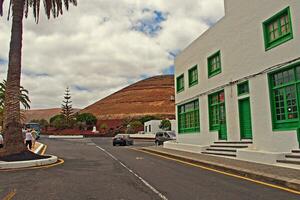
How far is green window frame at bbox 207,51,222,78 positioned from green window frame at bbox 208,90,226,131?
1291mm

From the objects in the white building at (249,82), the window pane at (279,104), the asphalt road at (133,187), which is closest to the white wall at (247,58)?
the white building at (249,82)

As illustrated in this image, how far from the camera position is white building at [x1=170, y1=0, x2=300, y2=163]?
12.8 meters

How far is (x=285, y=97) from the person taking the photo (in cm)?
1308

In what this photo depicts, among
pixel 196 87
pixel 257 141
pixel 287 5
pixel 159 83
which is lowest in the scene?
pixel 257 141

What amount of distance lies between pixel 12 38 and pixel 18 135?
183 inches

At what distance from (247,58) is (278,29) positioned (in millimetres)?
2398

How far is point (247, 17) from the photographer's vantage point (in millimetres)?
15828

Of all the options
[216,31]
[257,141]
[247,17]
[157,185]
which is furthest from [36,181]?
[216,31]

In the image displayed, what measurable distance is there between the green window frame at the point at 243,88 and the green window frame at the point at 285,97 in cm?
211

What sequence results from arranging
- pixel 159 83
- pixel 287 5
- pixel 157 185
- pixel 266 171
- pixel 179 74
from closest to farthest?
pixel 157 185
pixel 266 171
pixel 287 5
pixel 179 74
pixel 159 83

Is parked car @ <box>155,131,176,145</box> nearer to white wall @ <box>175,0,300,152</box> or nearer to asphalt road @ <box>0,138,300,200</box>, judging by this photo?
white wall @ <box>175,0,300,152</box>

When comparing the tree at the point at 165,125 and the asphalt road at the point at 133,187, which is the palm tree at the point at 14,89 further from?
the tree at the point at 165,125

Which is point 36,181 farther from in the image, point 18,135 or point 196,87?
point 196,87

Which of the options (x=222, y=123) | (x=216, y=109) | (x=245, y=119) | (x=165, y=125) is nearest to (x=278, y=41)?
(x=245, y=119)
